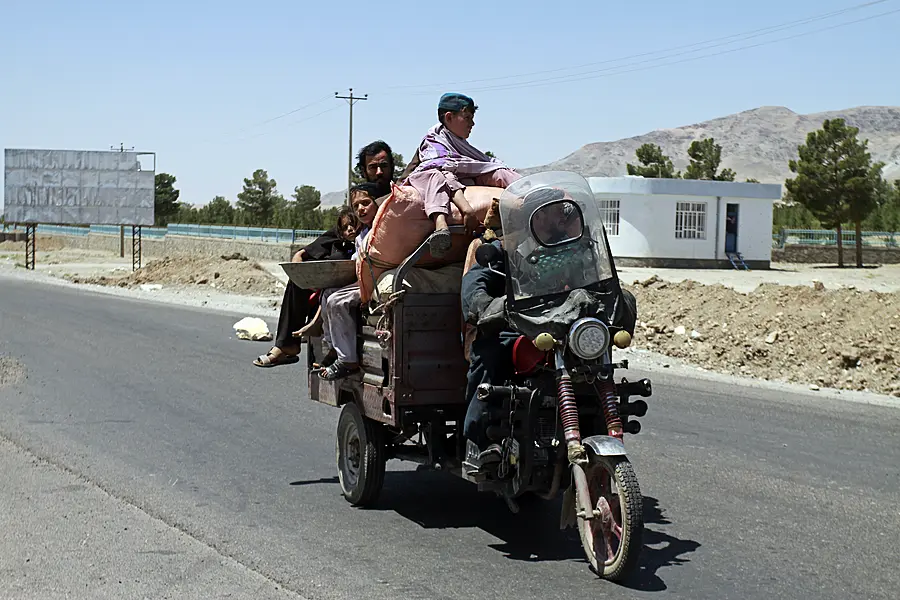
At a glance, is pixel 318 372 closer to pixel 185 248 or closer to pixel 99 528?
pixel 99 528

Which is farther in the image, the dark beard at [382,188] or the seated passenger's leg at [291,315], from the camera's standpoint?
the seated passenger's leg at [291,315]

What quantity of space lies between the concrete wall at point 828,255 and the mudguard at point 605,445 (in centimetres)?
4842

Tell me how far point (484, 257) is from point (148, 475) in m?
3.57

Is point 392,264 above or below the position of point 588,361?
above

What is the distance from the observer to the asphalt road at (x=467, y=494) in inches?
210

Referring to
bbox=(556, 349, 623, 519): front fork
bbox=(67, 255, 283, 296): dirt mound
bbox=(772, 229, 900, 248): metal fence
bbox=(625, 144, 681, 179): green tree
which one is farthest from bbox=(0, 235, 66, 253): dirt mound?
bbox=(556, 349, 623, 519): front fork

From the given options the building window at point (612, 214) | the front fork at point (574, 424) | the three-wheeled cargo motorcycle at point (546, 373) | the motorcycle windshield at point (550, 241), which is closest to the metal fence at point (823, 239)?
the building window at point (612, 214)

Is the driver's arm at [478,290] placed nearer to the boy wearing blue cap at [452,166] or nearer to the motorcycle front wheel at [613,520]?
the boy wearing blue cap at [452,166]

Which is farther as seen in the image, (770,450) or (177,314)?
(177,314)

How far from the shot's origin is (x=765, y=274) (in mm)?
41344

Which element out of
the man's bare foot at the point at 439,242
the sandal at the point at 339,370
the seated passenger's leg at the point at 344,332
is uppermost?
the man's bare foot at the point at 439,242

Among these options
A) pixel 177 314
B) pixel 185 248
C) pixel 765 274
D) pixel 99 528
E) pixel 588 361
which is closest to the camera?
pixel 588 361

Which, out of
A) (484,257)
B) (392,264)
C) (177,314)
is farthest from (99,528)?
(177,314)

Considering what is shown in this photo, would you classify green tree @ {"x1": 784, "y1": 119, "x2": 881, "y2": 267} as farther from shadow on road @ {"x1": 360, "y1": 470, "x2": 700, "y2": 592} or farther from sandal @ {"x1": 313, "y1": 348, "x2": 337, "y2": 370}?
sandal @ {"x1": 313, "y1": 348, "x2": 337, "y2": 370}
